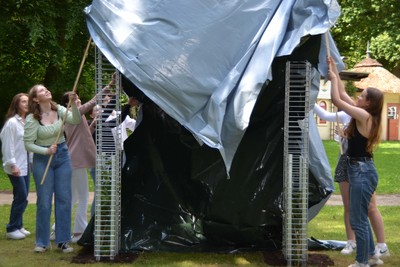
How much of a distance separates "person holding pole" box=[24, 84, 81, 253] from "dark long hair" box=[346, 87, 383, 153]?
3002 millimetres

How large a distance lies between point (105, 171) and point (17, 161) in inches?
75.4

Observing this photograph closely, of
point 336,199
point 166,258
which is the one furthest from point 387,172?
point 166,258

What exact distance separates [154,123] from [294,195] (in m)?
1.83

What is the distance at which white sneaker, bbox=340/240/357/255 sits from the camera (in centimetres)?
725

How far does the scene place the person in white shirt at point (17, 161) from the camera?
26.5 ft

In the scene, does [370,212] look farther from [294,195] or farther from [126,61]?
[126,61]

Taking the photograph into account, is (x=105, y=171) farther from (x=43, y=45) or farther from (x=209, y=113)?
(x=43, y=45)

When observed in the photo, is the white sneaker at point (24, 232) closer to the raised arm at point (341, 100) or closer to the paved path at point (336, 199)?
the paved path at point (336, 199)

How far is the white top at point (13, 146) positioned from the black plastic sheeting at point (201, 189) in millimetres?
1539

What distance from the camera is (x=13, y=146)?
8078 mm

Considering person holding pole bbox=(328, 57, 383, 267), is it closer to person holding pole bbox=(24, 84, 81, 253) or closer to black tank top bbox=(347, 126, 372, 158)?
black tank top bbox=(347, 126, 372, 158)

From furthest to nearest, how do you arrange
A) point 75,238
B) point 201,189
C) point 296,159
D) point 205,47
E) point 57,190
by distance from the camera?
point 75,238 < point 201,189 < point 57,190 < point 296,159 < point 205,47

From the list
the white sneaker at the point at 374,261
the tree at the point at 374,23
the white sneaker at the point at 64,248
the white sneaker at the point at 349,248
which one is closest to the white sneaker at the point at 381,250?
the white sneaker at the point at 374,261

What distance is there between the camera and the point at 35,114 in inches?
280
